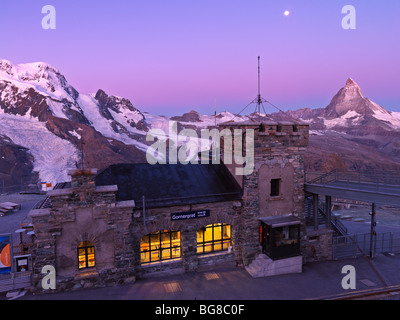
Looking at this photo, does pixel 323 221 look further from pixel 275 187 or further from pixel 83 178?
pixel 83 178

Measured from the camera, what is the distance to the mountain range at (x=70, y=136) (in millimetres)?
60669

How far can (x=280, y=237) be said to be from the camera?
17.3 metres

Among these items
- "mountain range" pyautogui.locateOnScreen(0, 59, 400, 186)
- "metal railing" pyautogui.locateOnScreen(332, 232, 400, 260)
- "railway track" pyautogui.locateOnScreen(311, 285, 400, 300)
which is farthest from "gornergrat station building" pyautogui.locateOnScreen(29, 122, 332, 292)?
"mountain range" pyautogui.locateOnScreen(0, 59, 400, 186)

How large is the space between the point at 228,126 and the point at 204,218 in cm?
641

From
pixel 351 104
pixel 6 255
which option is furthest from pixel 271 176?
pixel 351 104

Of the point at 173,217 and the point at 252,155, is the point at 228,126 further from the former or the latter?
the point at 173,217

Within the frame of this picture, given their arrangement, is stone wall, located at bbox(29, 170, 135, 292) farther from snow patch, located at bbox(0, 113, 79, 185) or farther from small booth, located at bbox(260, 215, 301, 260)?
snow patch, located at bbox(0, 113, 79, 185)

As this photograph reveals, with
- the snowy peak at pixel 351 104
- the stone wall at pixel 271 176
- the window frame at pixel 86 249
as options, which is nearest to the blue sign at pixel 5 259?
the window frame at pixel 86 249

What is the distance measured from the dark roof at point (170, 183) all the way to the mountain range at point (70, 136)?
16.5 meters

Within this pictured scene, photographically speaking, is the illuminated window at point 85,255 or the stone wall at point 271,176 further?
the stone wall at point 271,176

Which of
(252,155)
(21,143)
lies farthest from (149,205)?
(21,143)

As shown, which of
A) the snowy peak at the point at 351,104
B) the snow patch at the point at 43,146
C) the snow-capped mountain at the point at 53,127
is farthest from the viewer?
the snowy peak at the point at 351,104

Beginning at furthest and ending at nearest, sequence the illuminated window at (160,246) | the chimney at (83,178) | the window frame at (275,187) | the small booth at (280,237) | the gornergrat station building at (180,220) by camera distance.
→ the window frame at (275,187) < the small booth at (280,237) < the illuminated window at (160,246) < the gornergrat station building at (180,220) < the chimney at (83,178)

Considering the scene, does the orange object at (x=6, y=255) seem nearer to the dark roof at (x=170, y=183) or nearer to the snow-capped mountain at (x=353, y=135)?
the dark roof at (x=170, y=183)
